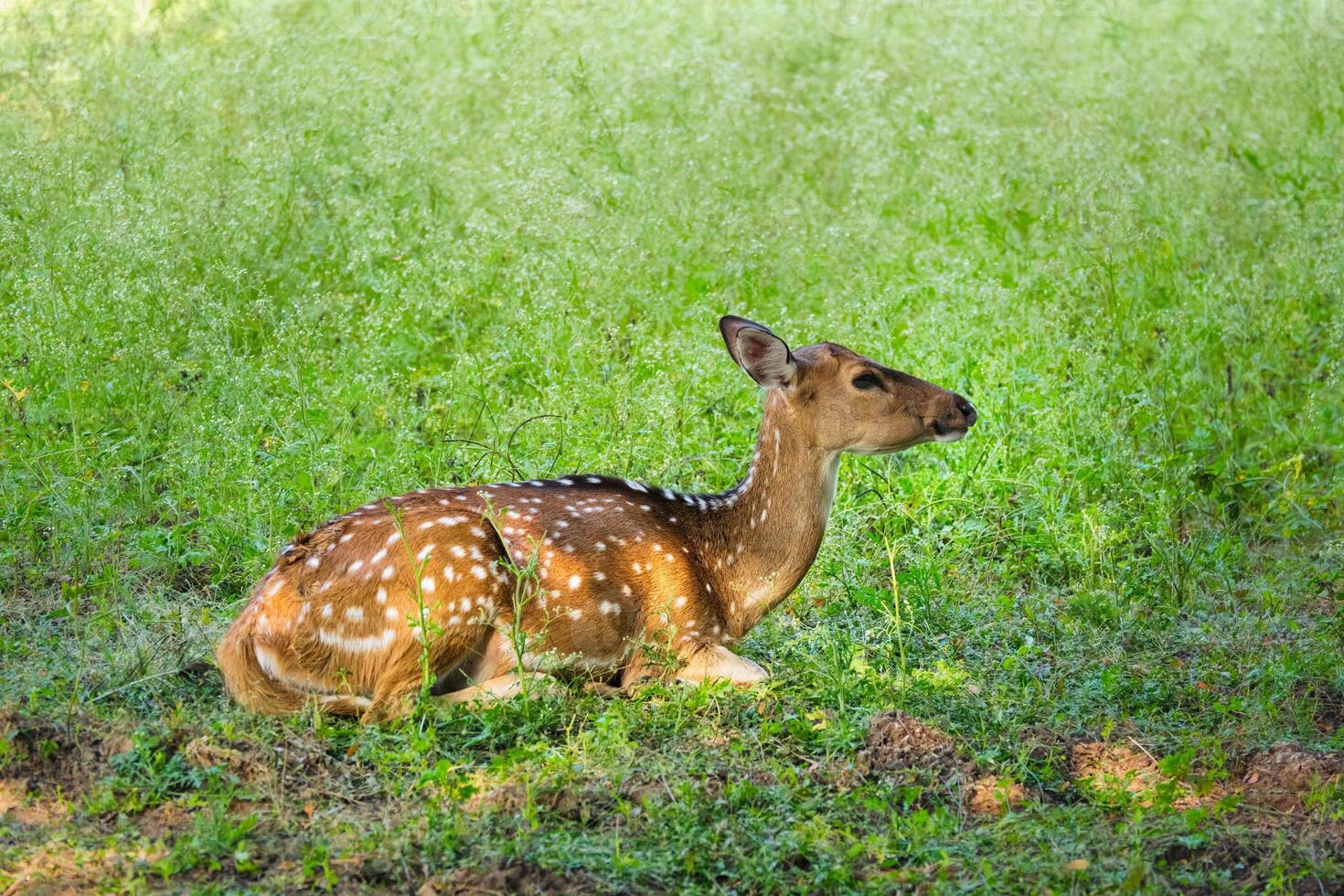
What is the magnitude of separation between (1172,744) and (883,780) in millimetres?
1042

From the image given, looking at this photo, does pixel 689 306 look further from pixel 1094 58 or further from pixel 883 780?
pixel 1094 58

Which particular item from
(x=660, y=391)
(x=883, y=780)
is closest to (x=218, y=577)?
(x=660, y=391)

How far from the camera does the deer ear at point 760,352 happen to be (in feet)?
18.0

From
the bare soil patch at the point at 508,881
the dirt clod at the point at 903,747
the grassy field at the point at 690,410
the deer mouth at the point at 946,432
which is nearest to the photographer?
the bare soil patch at the point at 508,881

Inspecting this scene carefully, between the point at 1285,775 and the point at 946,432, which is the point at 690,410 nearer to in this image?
the point at 946,432

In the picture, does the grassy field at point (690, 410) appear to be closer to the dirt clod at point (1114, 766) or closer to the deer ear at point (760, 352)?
the dirt clod at point (1114, 766)

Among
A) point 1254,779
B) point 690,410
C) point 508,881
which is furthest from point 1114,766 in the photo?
point 690,410

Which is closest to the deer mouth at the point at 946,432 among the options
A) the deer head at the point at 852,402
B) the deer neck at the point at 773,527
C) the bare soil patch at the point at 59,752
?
the deer head at the point at 852,402

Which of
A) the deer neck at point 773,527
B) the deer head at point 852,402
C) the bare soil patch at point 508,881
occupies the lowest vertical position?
the bare soil patch at point 508,881

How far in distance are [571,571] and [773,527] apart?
2.62 feet

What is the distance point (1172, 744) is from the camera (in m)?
5.02

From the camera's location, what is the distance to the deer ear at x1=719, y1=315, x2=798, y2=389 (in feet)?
18.0

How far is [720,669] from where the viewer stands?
5.34 meters

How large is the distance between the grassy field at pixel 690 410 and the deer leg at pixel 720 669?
113 millimetres
